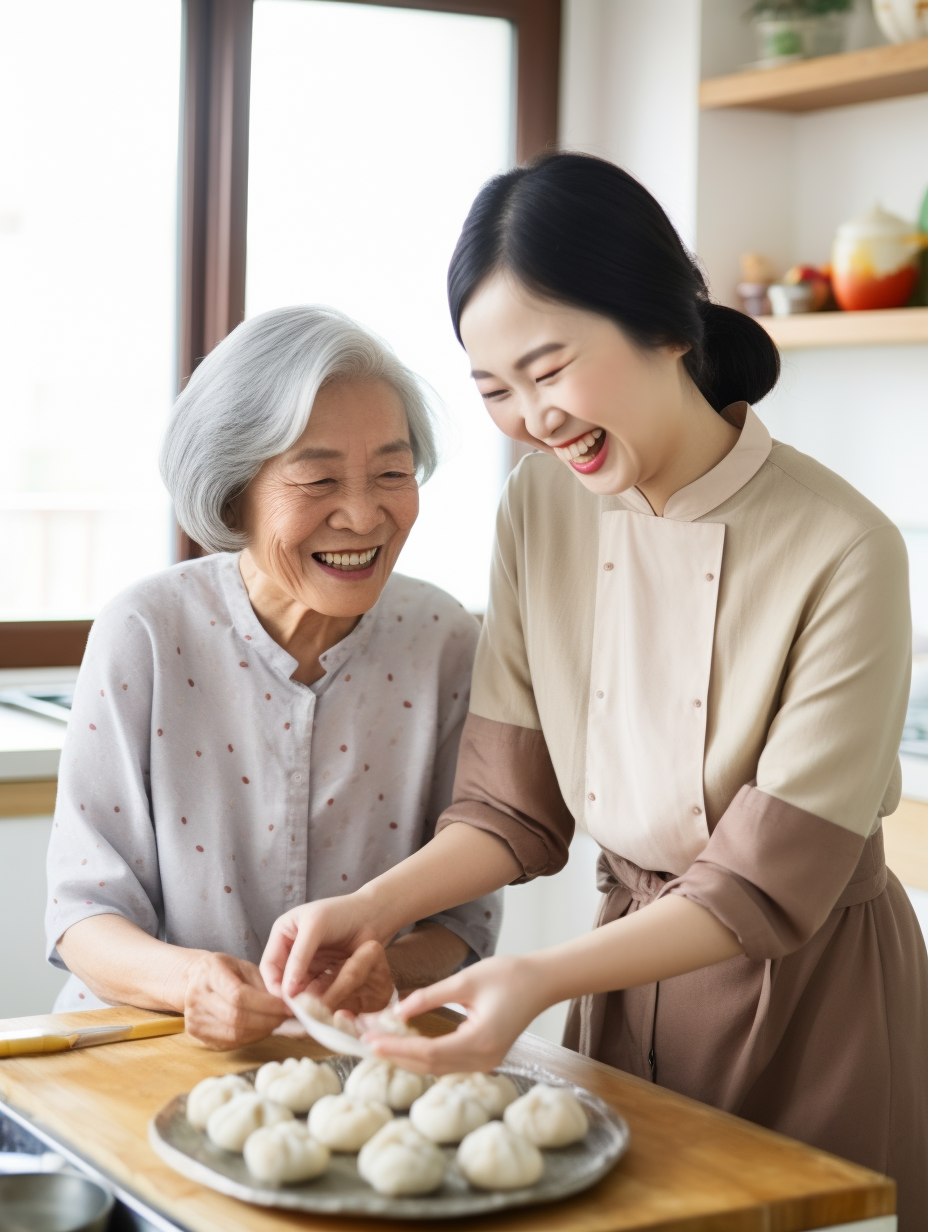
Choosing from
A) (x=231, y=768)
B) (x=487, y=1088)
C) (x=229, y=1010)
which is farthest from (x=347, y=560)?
(x=487, y=1088)

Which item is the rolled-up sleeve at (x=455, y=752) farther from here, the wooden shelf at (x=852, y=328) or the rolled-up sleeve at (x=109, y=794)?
the wooden shelf at (x=852, y=328)

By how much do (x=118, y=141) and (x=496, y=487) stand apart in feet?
3.77

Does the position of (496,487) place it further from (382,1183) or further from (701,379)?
(382,1183)

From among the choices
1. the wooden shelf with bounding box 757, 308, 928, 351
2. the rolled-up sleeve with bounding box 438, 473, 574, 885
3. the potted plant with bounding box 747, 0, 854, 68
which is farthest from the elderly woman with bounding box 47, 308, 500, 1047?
the potted plant with bounding box 747, 0, 854, 68

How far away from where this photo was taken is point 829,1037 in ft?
4.14

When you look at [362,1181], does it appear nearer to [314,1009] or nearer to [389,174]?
[314,1009]

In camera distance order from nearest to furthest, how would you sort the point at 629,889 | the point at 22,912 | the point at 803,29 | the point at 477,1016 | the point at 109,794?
the point at 477,1016 < the point at 629,889 < the point at 109,794 < the point at 22,912 < the point at 803,29

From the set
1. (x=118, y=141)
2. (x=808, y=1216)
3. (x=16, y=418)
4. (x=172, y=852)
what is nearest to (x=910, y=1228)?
(x=808, y=1216)

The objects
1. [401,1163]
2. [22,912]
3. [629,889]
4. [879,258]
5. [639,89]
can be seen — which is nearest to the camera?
[401,1163]

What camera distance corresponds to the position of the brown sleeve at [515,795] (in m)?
1.37

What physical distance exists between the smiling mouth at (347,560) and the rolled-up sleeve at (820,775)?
0.50 m

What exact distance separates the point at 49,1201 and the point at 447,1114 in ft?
0.88

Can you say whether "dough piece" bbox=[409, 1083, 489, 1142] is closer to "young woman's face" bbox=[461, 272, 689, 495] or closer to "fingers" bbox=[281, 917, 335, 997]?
"fingers" bbox=[281, 917, 335, 997]

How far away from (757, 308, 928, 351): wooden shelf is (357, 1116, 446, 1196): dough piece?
1927mm
